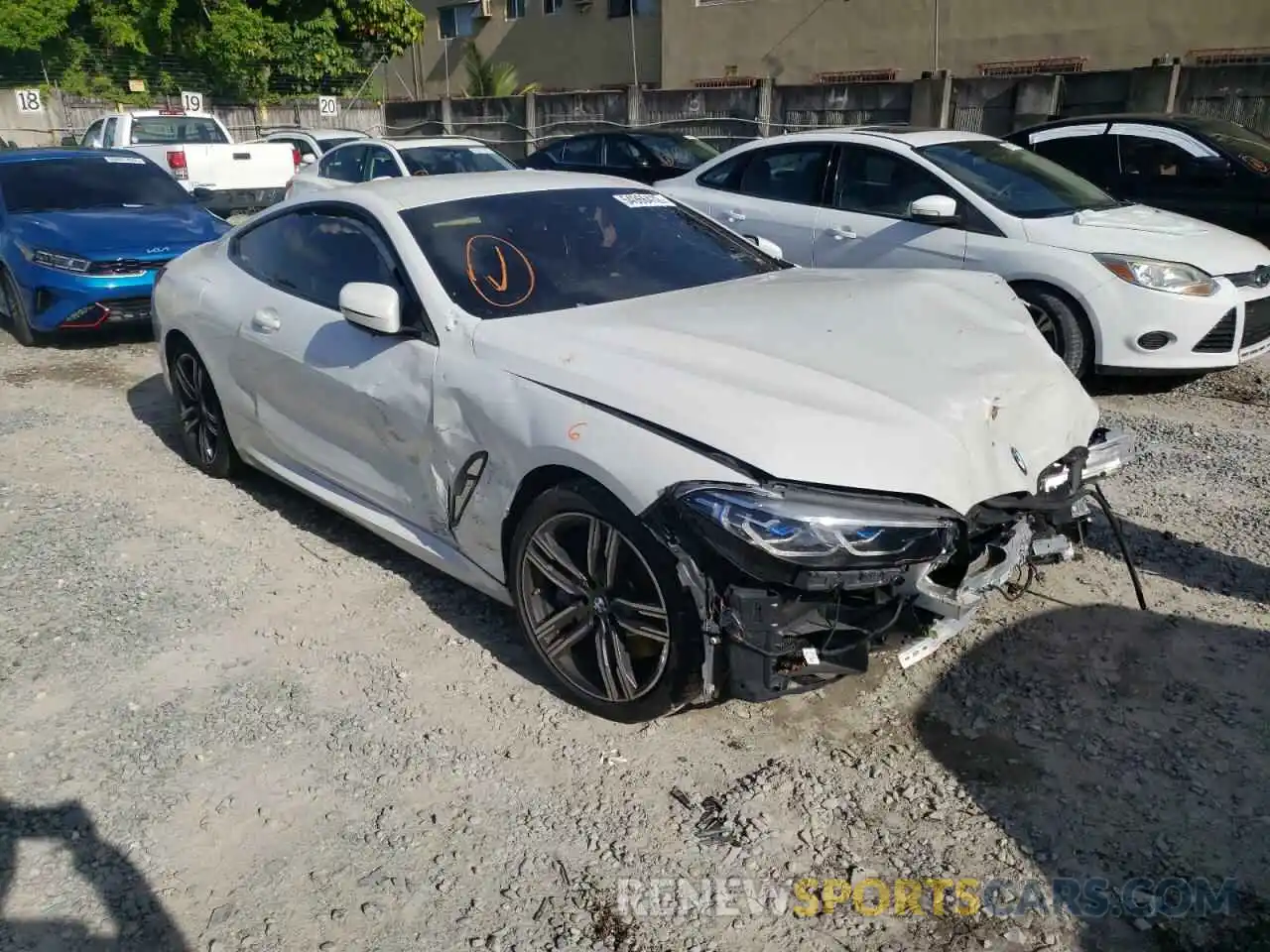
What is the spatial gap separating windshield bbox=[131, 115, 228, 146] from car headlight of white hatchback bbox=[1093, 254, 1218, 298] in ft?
46.5

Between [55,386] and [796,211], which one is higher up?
[796,211]

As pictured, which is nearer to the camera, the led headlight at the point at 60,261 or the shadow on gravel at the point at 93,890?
the shadow on gravel at the point at 93,890

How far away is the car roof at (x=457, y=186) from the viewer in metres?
4.16

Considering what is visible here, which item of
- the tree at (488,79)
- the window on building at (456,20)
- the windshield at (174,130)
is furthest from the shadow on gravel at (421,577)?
the window on building at (456,20)

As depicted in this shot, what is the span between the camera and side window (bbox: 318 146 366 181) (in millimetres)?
12953

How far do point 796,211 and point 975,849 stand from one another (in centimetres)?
578

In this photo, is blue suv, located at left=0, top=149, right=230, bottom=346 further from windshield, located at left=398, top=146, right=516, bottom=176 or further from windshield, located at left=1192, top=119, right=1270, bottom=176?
windshield, located at left=1192, top=119, right=1270, bottom=176

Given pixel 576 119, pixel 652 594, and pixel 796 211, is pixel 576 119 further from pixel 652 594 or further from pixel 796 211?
pixel 652 594

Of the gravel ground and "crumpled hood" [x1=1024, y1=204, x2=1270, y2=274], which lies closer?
the gravel ground

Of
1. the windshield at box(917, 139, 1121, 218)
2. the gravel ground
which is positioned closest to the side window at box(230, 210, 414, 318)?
the gravel ground

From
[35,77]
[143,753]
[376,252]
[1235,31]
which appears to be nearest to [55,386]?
[376,252]

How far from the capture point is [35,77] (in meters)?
28.7

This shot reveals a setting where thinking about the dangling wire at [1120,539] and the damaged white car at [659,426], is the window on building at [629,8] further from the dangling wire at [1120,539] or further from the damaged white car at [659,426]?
the dangling wire at [1120,539]

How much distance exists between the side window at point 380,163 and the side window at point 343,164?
16 cm
